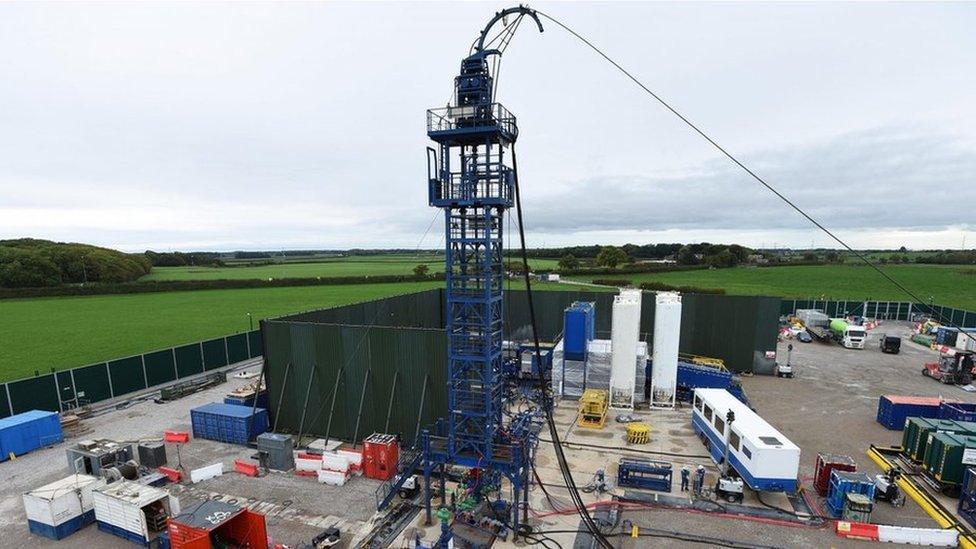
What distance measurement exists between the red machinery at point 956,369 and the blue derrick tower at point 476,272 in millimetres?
36943

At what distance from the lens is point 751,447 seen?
59.0 feet

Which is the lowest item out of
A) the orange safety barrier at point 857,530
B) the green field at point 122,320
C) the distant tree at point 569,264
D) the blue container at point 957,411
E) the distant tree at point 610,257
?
the green field at point 122,320

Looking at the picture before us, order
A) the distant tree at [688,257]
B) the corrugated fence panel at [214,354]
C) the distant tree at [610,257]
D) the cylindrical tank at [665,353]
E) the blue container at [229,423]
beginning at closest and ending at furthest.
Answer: the blue container at [229,423] < the cylindrical tank at [665,353] < the corrugated fence panel at [214,354] < the distant tree at [610,257] < the distant tree at [688,257]

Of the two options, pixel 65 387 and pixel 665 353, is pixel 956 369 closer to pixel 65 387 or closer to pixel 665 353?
pixel 665 353

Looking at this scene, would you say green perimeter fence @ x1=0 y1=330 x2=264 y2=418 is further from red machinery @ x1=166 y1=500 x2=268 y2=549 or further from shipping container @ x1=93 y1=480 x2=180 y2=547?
red machinery @ x1=166 y1=500 x2=268 y2=549

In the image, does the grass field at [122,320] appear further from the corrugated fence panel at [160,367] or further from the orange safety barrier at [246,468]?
the orange safety barrier at [246,468]

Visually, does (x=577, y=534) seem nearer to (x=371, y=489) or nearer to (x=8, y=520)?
(x=371, y=489)

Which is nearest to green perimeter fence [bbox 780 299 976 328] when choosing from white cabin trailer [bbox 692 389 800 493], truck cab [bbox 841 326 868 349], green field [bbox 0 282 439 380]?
truck cab [bbox 841 326 868 349]

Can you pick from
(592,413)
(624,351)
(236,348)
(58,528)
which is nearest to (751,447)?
(592,413)

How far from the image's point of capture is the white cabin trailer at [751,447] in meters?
17.4

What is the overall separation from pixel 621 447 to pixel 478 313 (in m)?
12.1

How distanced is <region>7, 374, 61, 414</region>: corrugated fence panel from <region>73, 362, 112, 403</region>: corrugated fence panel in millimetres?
1326

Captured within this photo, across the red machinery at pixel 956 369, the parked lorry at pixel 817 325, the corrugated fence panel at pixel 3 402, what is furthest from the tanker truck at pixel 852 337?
the corrugated fence panel at pixel 3 402

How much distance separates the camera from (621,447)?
23.0 metres
